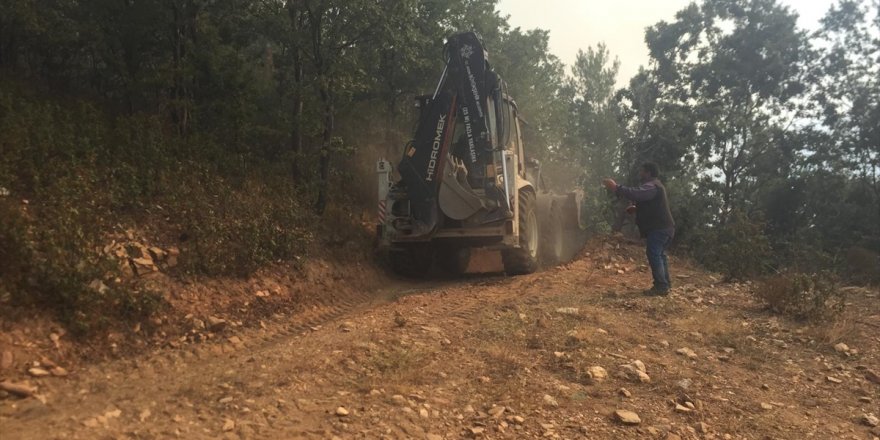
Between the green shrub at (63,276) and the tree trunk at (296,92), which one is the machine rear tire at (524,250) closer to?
the tree trunk at (296,92)

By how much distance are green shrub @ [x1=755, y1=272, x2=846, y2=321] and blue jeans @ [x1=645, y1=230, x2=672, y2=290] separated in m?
1.13

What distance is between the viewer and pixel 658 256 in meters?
7.32

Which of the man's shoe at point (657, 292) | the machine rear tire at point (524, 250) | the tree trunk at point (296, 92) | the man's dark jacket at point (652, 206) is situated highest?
the tree trunk at point (296, 92)

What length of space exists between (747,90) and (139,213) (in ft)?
71.4

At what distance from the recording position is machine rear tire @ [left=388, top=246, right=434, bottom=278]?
9.03 m

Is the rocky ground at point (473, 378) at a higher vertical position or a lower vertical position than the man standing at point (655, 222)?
lower

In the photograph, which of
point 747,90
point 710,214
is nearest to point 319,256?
point 710,214

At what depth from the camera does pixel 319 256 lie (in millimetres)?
7836

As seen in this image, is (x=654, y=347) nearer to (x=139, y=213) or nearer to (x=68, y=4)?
(x=139, y=213)

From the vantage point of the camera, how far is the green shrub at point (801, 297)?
6.42m

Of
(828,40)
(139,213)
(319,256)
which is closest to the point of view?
(139,213)

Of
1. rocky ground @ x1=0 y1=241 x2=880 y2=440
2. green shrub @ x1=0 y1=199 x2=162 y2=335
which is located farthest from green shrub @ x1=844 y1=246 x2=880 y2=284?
green shrub @ x1=0 y1=199 x2=162 y2=335

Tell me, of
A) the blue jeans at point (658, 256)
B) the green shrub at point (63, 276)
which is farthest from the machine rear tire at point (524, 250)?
the green shrub at point (63, 276)

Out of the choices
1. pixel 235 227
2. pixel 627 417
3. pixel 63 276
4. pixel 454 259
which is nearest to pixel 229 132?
pixel 235 227
